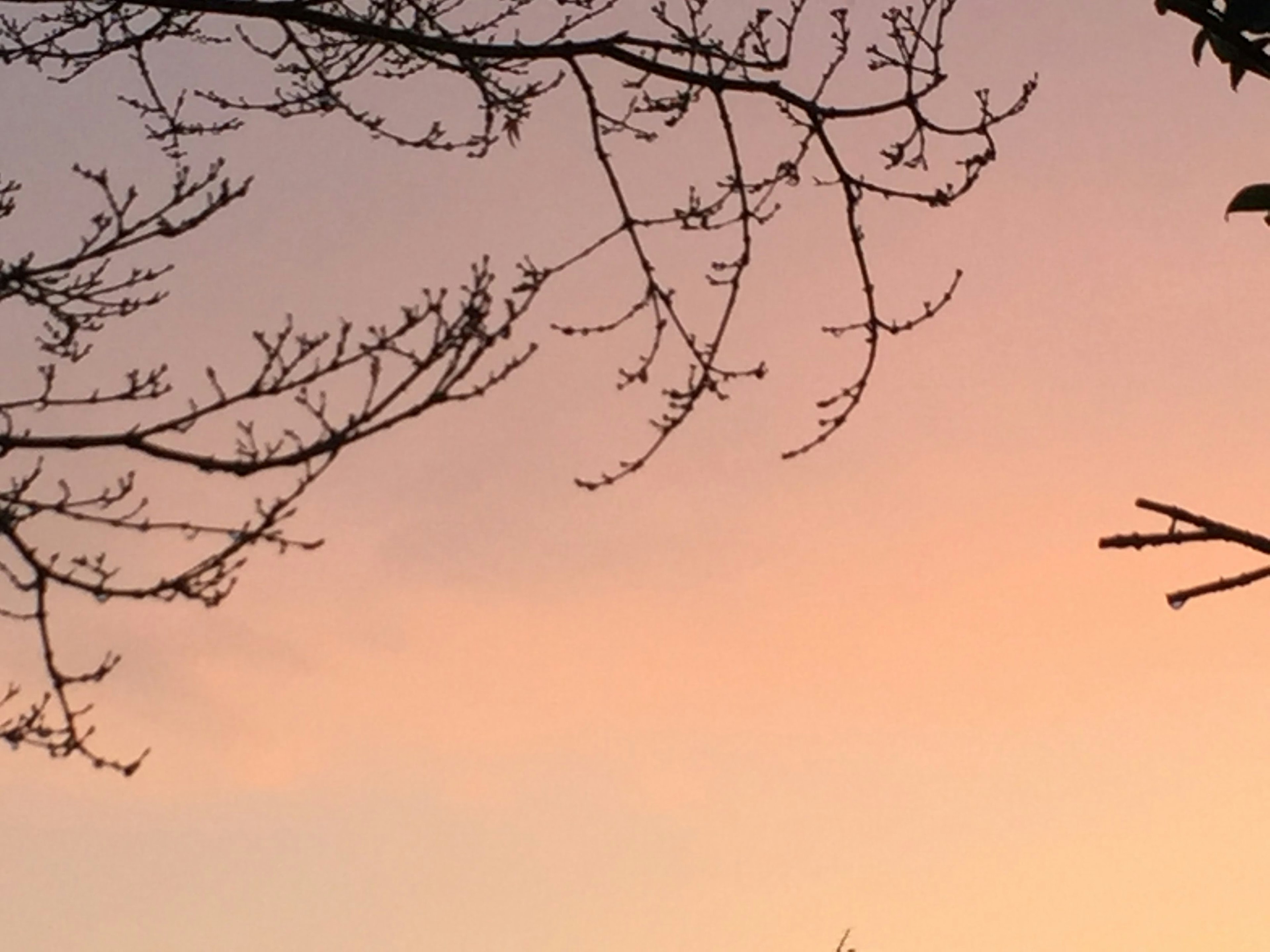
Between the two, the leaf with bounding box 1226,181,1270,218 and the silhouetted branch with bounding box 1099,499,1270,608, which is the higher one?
the leaf with bounding box 1226,181,1270,218

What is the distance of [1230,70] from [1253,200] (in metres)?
0.48

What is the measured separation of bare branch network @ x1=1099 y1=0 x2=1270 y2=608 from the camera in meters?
1.08

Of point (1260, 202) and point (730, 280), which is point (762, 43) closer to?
point (730, 280)

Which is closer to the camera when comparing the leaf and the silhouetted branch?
the silhouetted branch

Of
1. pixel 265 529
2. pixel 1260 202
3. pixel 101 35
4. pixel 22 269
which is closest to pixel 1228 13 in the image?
pixel 1260 202

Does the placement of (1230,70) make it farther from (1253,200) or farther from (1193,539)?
(1193,539)

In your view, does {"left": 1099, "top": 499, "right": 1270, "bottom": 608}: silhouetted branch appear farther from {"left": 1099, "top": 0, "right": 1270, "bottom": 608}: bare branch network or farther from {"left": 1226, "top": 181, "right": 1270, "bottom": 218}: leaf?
{"left": 1226, "top": 181, "right": 1270, "bottom": 218}: leaf

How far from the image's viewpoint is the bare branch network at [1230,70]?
3.54ft

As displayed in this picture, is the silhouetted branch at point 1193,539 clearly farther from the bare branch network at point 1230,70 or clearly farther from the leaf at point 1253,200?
the leaf at point 1253,200

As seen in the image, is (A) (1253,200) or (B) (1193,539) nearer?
(B) (1193,539)

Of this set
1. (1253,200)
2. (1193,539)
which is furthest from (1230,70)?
(1193,539)

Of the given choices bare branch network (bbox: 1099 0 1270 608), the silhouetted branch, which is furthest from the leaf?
the silhouetted branch

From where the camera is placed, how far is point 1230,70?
7.44ft

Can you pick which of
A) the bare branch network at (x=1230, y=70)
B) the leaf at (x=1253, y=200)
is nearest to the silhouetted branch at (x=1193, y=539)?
the bare branch network at (x=1230, y=70)
